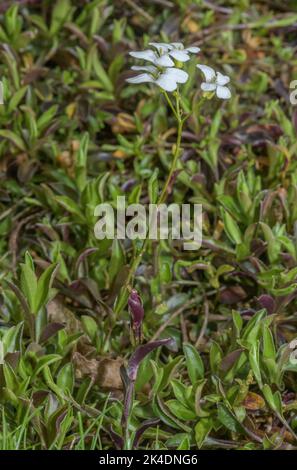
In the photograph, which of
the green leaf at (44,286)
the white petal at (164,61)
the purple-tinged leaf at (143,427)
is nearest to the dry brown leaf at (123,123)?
the green leaf at (44,286)

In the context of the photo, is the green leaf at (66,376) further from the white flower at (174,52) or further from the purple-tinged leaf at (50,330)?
the white flower at (174,52)

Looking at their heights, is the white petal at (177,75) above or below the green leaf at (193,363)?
above

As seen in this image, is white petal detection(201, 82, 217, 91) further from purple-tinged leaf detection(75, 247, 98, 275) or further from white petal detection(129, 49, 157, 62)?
purple-tinged leaf detection(75, 247, 98, 275)

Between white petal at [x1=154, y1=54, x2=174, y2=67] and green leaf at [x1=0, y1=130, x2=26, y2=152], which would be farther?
green leaf at [x1=0, y1=130, x2=26, y2=152]

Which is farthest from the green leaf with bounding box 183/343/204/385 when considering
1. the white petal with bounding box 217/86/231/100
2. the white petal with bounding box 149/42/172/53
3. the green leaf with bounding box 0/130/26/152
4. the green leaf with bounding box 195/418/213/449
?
the green leaf with bounding box 0/130/26/152

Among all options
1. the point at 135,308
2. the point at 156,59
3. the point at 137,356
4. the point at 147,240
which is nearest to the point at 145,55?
the point at 156,59

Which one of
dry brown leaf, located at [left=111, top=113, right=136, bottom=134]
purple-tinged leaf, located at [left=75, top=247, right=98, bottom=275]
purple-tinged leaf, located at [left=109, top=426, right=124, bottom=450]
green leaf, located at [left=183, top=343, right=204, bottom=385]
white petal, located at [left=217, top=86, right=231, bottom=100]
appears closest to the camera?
white petal, located at [left=217, top=86, right=231, bottom=100]

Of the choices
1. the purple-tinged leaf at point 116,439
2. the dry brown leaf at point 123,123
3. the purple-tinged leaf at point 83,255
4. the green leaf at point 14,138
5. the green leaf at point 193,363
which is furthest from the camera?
the dry brown leaf at point 123,123
